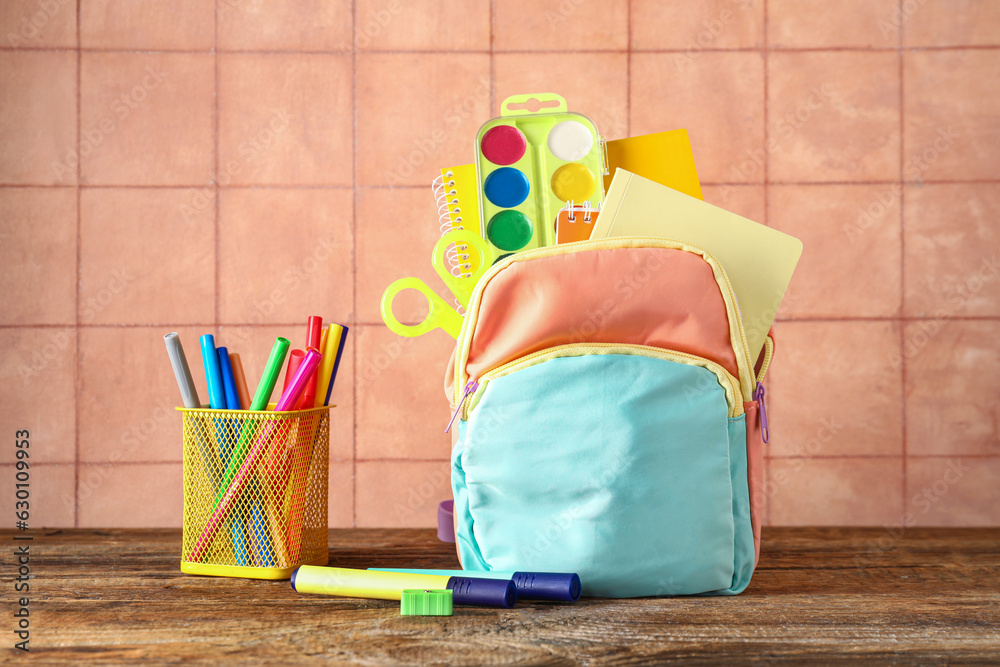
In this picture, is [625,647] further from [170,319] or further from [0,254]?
[0,254]

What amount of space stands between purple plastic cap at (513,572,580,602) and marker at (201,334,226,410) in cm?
29

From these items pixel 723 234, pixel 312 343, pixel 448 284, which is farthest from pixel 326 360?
pixel 723 234

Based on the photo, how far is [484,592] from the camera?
493 millimetres

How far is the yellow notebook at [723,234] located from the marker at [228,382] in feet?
1.05

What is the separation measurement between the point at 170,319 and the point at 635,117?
2.28 ft

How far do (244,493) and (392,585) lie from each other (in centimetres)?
16

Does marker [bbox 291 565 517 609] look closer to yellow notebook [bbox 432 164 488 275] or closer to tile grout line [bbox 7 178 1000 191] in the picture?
yellow notebook [bbox 432 164 488 275]

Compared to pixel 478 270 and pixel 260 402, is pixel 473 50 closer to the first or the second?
pixel 478 270

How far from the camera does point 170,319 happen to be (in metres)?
1.00

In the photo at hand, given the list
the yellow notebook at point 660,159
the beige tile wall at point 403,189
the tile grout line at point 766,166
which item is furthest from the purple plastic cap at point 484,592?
the tile grout line at point 766,166

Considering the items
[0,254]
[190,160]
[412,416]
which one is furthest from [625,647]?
[0,254]

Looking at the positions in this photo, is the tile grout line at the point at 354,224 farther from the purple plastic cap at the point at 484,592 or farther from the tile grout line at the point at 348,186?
the purple plastic cap at the point at 484,592

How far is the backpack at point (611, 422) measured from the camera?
516 mm

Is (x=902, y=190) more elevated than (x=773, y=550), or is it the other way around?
(x=902, y=190)
